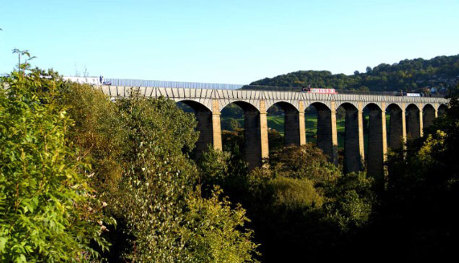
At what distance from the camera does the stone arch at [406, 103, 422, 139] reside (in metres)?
89.8

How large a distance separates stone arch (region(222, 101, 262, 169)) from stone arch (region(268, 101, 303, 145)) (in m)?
5.99

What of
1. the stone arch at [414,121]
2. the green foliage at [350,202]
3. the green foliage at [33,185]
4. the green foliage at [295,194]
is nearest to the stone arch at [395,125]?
the stone arch at [414,121]

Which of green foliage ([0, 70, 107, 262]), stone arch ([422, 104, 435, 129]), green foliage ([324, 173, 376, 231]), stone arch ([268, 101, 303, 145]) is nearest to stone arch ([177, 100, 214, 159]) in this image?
stone arch ([268, 101, 303, 145])

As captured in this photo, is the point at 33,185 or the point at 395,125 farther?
the point at 395,125

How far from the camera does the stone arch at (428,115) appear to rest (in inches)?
3750

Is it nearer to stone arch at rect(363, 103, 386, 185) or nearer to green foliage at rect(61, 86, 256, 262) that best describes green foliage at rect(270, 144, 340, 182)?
green foliage at rect(61, 86, 256, 262)

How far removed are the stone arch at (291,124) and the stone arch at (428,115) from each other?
47.6 metres

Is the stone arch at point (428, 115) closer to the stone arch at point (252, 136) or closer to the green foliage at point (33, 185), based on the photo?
the stone arch at point (252, 136)

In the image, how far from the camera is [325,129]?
66188 millimetres

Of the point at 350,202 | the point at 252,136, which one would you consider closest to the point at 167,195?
the point at 350,202

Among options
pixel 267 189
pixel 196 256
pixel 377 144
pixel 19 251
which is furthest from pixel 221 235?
pixel 377 144

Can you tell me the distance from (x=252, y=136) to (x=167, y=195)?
1542 inches

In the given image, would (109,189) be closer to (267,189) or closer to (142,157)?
(142,157)

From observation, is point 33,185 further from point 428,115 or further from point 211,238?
point 428,115
